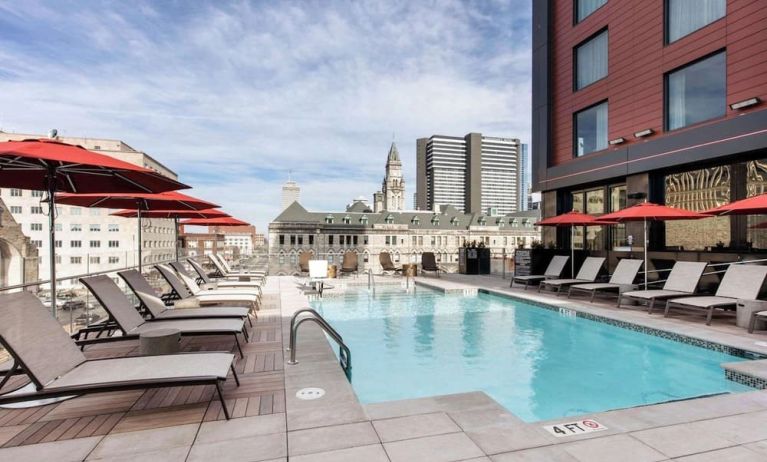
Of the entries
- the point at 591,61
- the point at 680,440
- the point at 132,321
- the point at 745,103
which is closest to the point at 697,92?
the point at 745,103

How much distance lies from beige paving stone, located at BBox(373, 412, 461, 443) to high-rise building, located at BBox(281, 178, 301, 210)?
65.7 m

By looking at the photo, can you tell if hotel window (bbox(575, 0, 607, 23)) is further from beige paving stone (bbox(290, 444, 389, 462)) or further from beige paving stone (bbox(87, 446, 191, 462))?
beige paving stone (bbox(87, 446, 191, 462))

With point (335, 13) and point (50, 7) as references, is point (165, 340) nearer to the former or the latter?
point (50, 7)

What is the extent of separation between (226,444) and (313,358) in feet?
6.09

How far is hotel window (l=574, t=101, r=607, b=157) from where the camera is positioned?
12.2 metres

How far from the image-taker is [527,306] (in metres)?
9.30

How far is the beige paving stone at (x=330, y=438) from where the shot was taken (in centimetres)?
255

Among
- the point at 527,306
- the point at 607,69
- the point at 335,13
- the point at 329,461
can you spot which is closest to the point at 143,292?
the point at 329,461

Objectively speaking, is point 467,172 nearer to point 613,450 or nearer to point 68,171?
point 68,171

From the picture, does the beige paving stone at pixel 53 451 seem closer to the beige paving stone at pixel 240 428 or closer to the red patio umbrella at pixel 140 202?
the beige paving stone at pixel 240 428

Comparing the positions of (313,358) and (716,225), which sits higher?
(716,225)

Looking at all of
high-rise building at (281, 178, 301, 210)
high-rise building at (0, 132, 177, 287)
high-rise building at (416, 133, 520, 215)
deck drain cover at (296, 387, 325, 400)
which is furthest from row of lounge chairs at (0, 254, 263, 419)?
high-rise building at (416, 133, 520, 215)

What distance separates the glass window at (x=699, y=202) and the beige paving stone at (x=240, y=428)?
9837mm

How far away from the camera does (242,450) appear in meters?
2.51
